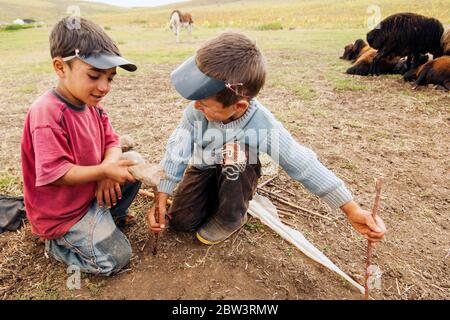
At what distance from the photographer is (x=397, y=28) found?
681 centimetres

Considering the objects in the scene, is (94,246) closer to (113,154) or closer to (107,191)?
(107,191)

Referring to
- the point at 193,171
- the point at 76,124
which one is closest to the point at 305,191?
the point at 193,171

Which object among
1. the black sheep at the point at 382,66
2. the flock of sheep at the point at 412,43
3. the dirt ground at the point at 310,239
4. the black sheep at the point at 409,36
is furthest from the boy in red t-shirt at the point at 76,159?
the black sheep at the point at 382,66

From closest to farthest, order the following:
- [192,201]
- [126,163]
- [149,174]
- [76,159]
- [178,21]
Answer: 1. [149,174]
2. [126,163]
3. [76,159]
4. [192,201]
5. [178,21]

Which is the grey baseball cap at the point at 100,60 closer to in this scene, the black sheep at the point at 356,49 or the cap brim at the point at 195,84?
the cap brim at the point at 195,84

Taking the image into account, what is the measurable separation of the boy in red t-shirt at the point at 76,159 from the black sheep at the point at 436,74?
5.99 meters

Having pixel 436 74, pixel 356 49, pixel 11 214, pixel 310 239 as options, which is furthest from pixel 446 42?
pixel 11 214

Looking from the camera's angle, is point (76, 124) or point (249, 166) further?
point (249, 166)

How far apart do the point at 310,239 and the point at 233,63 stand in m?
1.38

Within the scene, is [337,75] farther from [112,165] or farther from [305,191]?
[112,165]

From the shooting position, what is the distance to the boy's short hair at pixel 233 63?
Answer: 1.66m

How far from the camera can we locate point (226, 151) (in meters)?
1.92

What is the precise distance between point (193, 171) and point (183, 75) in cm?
86

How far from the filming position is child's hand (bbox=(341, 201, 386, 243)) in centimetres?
171
